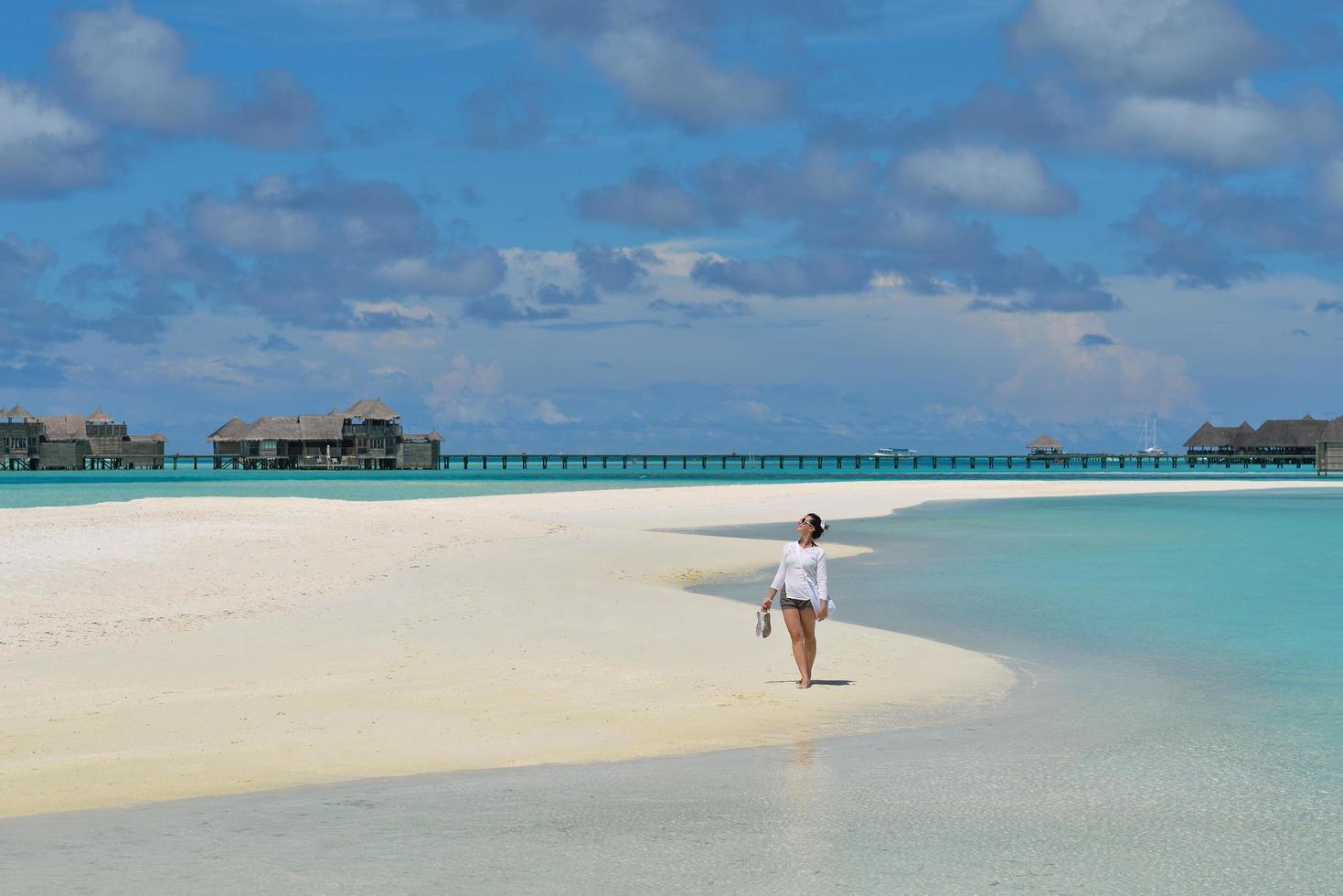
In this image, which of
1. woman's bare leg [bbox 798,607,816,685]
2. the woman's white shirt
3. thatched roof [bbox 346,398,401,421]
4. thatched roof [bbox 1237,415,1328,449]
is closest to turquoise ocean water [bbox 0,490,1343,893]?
woman's bare leg [bbox 798,607,816,685]

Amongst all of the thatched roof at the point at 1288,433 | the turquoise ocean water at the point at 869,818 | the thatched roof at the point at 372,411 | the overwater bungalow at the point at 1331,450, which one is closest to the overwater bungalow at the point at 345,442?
the thatched roof at the point at 372,411

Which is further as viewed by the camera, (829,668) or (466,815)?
(829,668)

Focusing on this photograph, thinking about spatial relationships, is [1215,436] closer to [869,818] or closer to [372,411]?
[372,411]

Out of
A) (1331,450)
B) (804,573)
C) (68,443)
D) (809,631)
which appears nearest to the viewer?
(804,573)

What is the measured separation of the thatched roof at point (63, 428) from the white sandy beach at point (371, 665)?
125742mm

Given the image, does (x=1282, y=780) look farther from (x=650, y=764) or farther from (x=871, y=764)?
(x=650, y=764)

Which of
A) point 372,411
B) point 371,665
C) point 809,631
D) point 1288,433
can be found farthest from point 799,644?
point 1288,433

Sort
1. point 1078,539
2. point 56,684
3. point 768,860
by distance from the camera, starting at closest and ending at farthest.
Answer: point 768,860, point 56,684, point 1078,539

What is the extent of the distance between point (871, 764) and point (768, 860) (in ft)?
8.64

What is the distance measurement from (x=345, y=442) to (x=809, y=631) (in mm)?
122507

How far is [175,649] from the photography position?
15039mm

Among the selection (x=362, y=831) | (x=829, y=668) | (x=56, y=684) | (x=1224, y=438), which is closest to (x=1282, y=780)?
(x=829, y=668)

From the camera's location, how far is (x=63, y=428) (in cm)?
14275

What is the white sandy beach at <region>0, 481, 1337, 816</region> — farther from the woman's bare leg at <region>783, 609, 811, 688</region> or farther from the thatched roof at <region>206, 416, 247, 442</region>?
the thatched roof at <region>206, 416, 247, 442</region>
